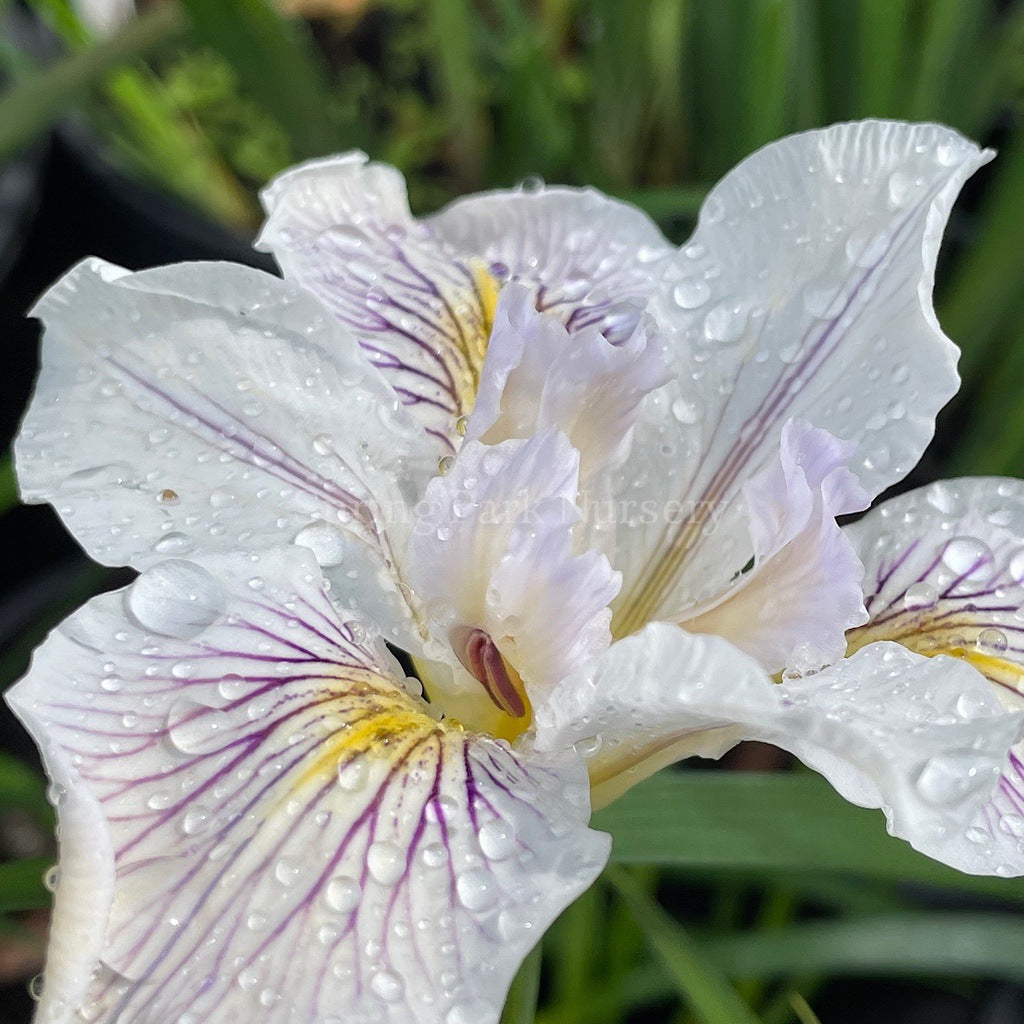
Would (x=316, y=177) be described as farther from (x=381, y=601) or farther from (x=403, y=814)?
(x=403, y=814)

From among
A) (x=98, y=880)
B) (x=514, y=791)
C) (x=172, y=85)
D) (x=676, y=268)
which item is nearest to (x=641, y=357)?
(x=676, y=268)

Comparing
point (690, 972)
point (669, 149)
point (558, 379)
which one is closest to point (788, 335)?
point (558, 379)

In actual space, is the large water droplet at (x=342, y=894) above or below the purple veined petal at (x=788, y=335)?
below

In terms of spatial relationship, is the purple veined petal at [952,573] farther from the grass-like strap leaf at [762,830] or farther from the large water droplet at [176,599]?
the large water droplet at [176,599]

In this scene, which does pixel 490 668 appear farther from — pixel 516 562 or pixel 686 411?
pixel 686 411

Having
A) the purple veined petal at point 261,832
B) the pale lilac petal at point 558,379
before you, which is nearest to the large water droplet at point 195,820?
the purple veined petal at point 261,832

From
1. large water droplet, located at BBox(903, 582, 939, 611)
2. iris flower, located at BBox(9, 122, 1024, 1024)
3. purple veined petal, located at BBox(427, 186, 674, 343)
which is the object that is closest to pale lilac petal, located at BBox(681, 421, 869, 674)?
iris flower, located at BBox(9, 122, 1024, 1024)

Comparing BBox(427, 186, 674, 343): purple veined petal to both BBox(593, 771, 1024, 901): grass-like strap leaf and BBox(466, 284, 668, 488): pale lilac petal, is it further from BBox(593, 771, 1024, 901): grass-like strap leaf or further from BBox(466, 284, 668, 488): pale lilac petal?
BBox(593, 771, 1024, 901): grass-like strap leaf

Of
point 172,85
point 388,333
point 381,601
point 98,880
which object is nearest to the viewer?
point 98,880
